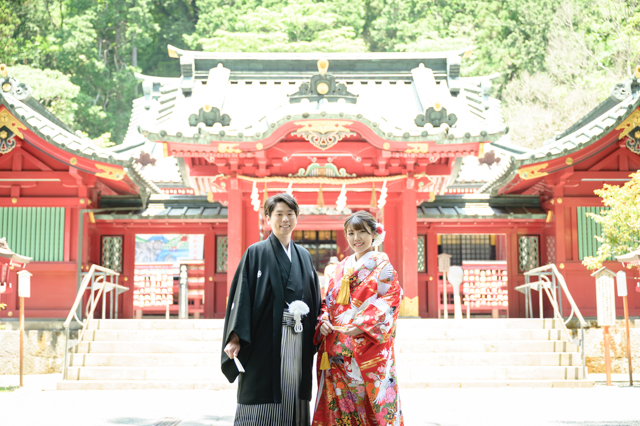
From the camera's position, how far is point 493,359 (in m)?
8.88

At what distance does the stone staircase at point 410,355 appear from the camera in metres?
8.41

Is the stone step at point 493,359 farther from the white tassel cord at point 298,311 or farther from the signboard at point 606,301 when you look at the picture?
the white tassel cord at point 298,311

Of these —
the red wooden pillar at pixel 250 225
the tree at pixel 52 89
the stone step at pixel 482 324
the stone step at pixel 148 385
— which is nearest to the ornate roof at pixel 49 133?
the red wooden pillar at pixel 250 225

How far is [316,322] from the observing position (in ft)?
14.4

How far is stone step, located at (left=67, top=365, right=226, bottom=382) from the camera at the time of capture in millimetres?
8586

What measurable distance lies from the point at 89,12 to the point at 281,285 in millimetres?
29743

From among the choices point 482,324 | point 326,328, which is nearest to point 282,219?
point 326,328

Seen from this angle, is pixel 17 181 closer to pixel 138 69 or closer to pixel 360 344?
pixel 360 344

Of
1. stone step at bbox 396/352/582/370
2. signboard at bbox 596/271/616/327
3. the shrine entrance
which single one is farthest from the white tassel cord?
the shrine entrance

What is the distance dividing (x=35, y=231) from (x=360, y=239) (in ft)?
28.5

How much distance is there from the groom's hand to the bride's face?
956 mm

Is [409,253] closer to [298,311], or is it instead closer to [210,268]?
[210,268]

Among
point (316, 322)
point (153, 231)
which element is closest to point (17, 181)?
point (153, 231)

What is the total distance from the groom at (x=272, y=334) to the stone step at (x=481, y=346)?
5111 mm
